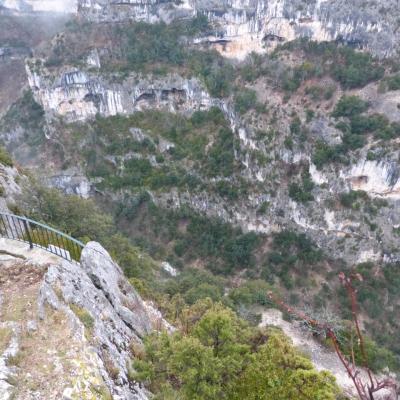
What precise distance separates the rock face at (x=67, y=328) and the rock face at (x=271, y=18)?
4974 cm

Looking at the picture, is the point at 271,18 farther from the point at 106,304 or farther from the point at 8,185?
the point at 106,304

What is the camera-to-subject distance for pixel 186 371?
9.88 m

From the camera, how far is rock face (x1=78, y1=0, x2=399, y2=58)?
48.1 meters

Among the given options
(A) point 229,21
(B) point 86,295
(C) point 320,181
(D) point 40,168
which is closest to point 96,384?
(B) point 86,295

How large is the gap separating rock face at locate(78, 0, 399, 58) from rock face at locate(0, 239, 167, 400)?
4974cm

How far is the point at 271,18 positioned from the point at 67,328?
2258 inches

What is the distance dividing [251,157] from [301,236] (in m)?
13.2

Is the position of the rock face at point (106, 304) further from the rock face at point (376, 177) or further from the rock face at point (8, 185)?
the rock face at point (376, 177)

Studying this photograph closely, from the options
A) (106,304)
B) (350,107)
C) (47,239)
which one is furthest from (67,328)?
(350,107)

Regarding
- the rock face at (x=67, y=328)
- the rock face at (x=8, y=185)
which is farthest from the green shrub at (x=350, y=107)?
the rock face at (x=67, y=328)

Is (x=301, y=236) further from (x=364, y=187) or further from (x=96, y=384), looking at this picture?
(x=96, y=384)

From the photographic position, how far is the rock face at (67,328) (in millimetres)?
8438

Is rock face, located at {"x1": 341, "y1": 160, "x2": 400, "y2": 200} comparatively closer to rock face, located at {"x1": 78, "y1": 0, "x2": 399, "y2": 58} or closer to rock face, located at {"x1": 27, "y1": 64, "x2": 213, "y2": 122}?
rock face, located at {"x1": 78, "y1": 0, "x2": 399, "y2": 58}

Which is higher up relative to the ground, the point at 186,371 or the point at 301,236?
the point at 186,371
